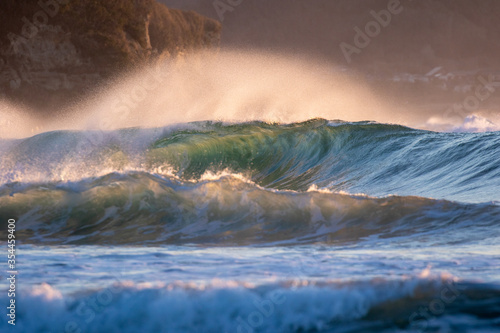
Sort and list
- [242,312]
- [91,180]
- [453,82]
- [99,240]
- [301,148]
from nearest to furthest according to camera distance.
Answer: [242,312] → [99,240] → [91,180] → [301,148] → [453,82]

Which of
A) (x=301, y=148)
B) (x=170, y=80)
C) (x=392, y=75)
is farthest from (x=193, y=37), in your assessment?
(x=392, y=75)

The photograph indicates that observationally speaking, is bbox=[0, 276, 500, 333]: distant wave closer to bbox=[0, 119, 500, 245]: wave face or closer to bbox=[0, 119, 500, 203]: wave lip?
bbox=[0, 119, 500, 245]: wave face

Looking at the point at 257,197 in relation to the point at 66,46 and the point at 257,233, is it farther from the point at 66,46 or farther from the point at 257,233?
the point at 66,46

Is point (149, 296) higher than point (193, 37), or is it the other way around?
point (193, 37)

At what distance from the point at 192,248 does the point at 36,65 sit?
24659mm

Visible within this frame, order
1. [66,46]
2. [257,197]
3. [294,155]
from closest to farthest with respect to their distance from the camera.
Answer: [257,197] → [294,155] → [66,46]

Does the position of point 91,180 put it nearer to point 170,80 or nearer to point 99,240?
point 99,240

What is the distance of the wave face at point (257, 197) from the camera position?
5.36 meters

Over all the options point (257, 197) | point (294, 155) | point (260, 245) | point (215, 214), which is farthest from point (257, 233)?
point (294, 155)

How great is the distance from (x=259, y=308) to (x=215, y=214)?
2812 mm

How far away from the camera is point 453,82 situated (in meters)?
90.8

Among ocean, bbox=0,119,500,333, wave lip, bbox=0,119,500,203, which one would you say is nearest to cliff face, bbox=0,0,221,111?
wave lip, bbox=0,119,500,203

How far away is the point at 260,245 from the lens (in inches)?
192

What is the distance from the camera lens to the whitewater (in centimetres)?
307
